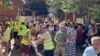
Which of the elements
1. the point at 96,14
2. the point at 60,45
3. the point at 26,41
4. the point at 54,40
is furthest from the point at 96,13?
the point at 60,45

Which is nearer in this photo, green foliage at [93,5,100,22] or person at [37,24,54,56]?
person at [37,24,54,56]

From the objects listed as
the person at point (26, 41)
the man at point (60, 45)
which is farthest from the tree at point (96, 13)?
the man at point (60, 45)

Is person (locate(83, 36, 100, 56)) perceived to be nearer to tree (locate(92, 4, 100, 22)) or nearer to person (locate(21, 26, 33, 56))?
person (locate(21, 26, 33, 56))

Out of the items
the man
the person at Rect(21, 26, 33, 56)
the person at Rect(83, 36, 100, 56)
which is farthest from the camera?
the person at Rect(21, 26, 33, 56)

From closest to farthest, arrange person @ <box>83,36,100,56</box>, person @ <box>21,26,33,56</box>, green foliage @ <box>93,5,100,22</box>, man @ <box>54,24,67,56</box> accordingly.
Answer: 1. person @ <box>83,36,100,56</box>
2. man @ <box>54,24,67,56</box>
3. person @ <box>21,26,33,56</box>
4. green foliage @ <box>93,5,100,22</box>

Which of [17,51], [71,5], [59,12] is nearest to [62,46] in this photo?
[17,51]

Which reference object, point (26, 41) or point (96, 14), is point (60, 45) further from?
point (96, 14)

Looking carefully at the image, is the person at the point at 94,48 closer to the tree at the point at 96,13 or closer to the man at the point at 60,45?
the man at the point at 60,45

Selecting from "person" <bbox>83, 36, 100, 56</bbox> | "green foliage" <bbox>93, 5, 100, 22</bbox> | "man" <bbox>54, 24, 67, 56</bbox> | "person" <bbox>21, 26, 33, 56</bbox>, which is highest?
"person" <bbox>83, 36, 100, 56</bbox>

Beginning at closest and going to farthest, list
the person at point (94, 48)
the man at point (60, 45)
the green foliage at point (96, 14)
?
the person at point (94, 48) → the man at point (60, 45) → the green foliage at point (96, 14)

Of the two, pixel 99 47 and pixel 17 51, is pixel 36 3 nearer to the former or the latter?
pixel 17 51

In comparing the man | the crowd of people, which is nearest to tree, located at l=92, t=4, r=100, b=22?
the crowd of people

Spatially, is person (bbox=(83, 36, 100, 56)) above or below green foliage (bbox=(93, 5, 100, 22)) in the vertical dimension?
above

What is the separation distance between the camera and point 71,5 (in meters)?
38.9
